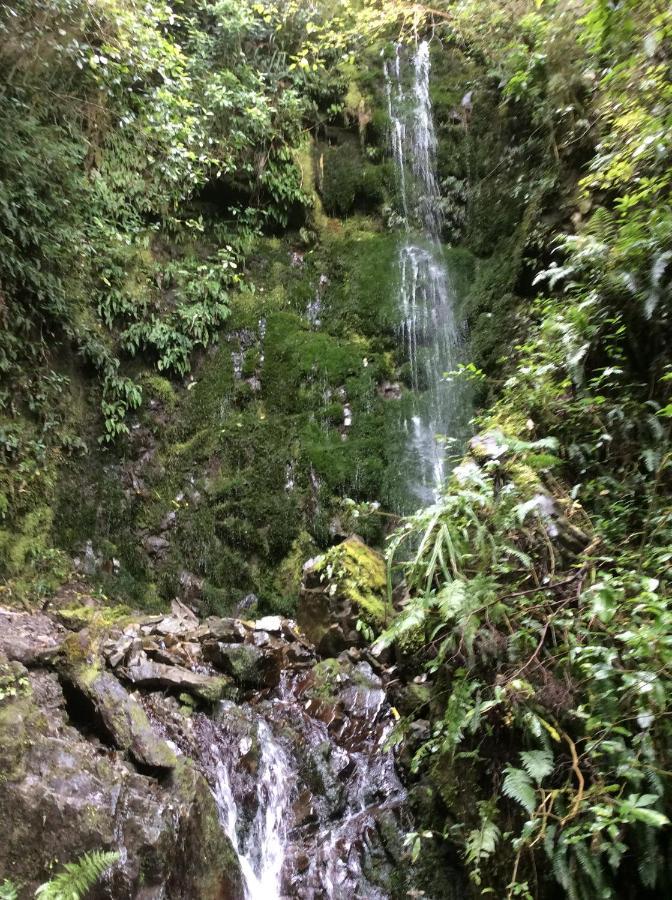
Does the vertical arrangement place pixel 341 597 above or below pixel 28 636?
above

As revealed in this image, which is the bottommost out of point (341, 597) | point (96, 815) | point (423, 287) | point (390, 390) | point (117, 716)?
point (96, 815)

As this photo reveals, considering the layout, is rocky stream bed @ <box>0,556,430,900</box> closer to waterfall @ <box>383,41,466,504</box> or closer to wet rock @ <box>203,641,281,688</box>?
wet rock @ <box>203,641,281,688</box>

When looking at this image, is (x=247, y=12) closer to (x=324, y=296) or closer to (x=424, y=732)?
(x=324, y=296)

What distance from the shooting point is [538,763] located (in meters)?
2.46

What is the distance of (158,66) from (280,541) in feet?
23.0

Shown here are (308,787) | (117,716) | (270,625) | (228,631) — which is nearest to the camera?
(117,716)

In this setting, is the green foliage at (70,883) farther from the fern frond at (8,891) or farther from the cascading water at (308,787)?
the cascading water at (308,787)

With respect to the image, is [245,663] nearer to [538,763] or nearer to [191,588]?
[191,588]

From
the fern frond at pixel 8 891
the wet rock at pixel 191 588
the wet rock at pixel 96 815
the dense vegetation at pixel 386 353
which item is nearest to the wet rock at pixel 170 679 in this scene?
the wet rock at pixel 96 815

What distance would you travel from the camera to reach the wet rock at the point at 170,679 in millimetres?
4426

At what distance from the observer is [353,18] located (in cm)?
1046

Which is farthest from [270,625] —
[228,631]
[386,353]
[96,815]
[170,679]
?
[386,353]

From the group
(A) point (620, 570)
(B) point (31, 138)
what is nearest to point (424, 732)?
(A) point (620, 570)

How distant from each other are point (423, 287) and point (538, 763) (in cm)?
766
